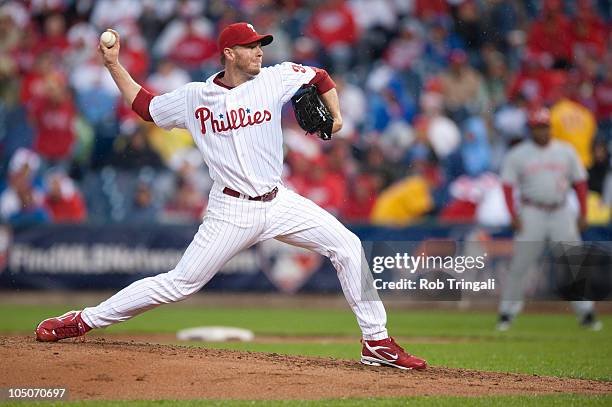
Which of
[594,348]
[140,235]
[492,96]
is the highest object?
[492,96]

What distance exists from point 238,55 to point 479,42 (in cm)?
1213

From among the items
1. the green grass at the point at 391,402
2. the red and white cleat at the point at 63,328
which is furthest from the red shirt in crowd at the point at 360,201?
the green grass at the point at 391,402

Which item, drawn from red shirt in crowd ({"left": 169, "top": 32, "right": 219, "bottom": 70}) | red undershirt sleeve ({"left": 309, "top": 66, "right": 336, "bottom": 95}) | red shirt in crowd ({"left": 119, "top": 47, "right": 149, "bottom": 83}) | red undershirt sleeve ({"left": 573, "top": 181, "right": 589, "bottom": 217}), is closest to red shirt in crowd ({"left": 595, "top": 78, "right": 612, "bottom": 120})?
red undershirt sleeve ({"left": 573, "top": 181, "right": 589, "bottom": 217})

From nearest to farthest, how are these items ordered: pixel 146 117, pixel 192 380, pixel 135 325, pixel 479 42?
1. pixel 192 380
2. pixel 146 117
3. pixel 135 325
4. pixel 479 42

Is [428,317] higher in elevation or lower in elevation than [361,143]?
lower

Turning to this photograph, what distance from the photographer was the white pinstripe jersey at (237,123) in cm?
721

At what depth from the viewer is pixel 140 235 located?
49.9ft

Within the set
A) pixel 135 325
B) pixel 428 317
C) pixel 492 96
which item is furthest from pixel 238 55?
pixel 492 96

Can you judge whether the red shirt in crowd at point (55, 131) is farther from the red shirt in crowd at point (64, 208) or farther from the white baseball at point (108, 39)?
the white baseball at point (108, 39)

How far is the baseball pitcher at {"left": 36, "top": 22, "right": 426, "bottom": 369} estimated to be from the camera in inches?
284

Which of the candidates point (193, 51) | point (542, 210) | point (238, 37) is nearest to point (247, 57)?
point (238, 37)

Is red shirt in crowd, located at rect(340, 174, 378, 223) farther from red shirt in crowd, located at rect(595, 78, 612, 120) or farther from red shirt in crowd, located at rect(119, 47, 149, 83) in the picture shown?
red shirt in crowd, located at rect(119, 47, 149, 83)

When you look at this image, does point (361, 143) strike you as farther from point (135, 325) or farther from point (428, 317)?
point (135, 325)

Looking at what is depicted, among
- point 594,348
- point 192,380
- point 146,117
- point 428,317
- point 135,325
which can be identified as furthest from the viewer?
point 428,317
